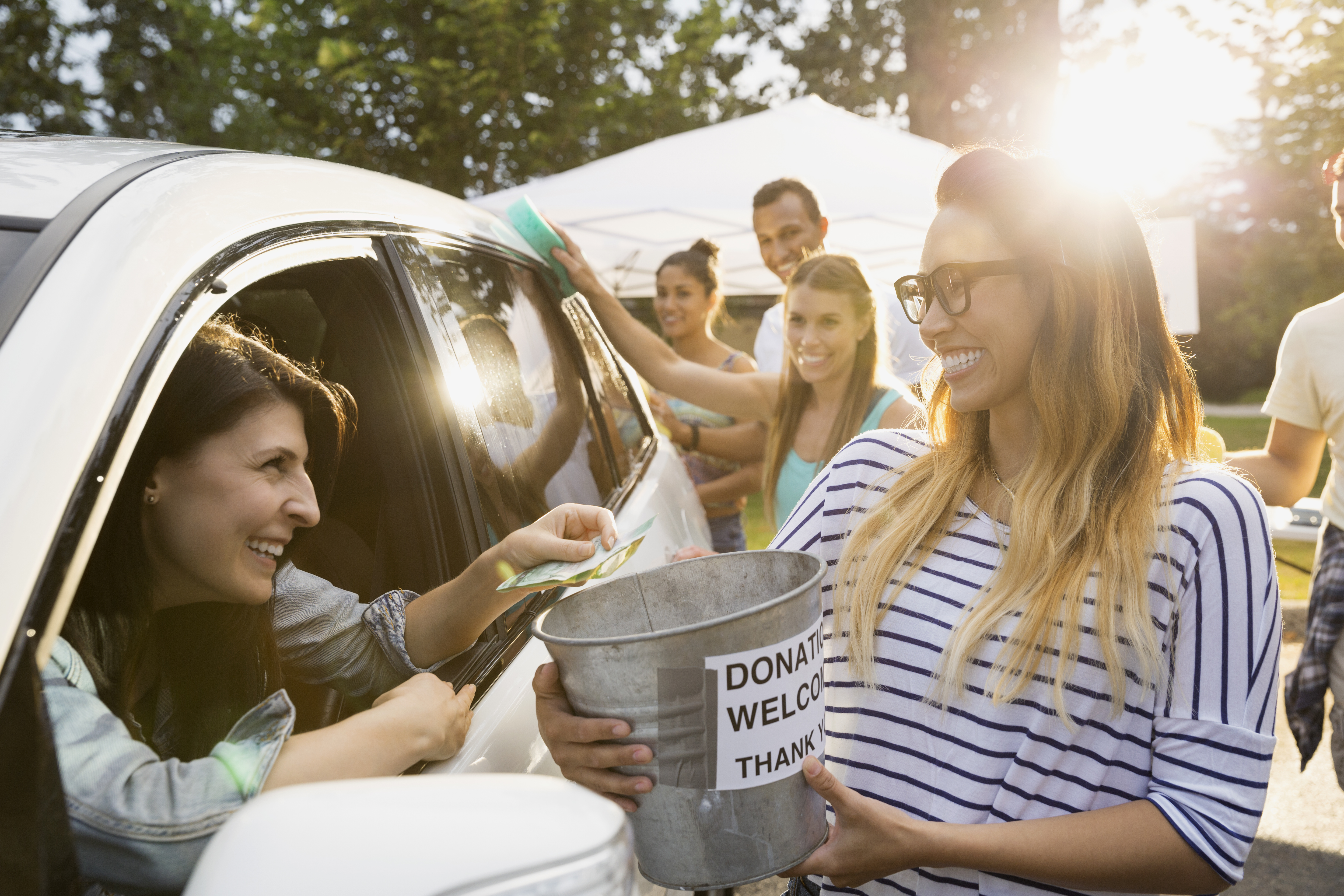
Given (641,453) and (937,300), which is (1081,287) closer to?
(937,300)

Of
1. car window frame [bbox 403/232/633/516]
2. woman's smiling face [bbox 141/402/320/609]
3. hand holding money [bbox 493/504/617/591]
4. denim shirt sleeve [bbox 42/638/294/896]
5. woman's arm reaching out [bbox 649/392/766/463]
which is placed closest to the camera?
denim shirt sleeve [bbox 42/638/294/896]

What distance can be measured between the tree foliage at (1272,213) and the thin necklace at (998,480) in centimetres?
560

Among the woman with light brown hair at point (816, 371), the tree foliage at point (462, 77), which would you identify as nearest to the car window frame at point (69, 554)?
the woman with light brown hair at point (816, 371)

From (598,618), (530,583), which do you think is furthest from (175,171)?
(598,618)

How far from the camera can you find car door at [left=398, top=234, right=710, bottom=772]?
4.79ft

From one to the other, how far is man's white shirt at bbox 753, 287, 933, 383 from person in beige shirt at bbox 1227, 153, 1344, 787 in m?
1.09

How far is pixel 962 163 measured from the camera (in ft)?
5.25

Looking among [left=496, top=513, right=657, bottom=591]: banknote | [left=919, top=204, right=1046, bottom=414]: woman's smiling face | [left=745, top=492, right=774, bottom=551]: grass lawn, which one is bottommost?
[left=745, top=492, right=774, bottom=551]: grass lawn

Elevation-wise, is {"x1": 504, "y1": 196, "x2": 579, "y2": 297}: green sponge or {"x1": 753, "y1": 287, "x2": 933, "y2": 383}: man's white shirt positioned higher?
{"x1": 504, "y1": 196, "x2": 579, "y2": 297}: green sponge

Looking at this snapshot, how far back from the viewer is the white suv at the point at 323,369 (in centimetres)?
79

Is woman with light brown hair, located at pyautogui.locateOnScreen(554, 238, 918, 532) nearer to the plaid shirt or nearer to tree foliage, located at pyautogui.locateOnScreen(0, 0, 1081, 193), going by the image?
the plaid shirt

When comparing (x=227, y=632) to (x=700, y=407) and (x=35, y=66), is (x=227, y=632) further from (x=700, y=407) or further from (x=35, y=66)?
(x=35, y=66)

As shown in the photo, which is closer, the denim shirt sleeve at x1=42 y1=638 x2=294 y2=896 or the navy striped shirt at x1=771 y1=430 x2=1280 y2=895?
the denim shirt sleeve at x1=42 y1=638 x2=294 y2=896

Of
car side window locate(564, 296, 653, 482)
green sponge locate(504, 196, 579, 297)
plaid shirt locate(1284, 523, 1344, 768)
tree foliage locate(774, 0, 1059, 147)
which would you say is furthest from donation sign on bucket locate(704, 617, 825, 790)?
tree foliage locate(774, 0, 1059, 147)
